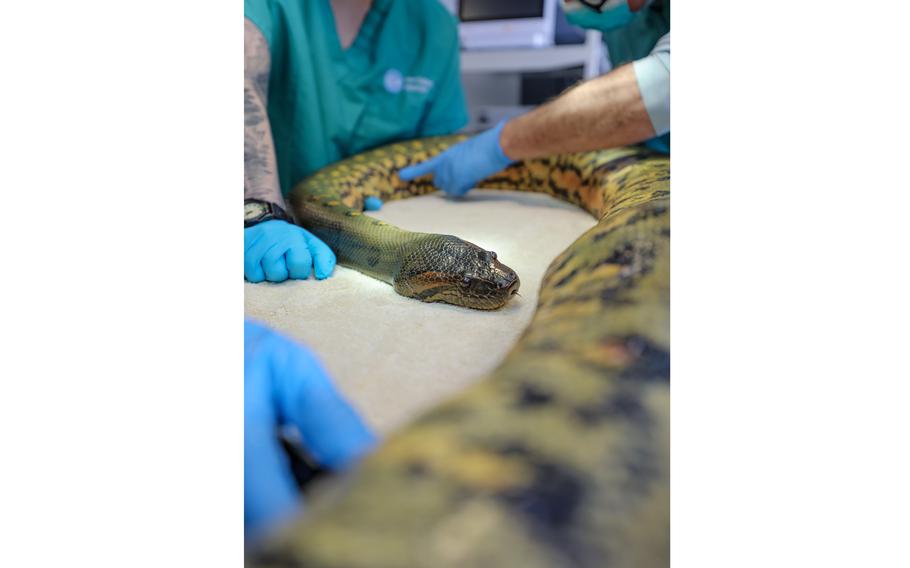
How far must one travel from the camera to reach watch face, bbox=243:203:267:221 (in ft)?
2.41

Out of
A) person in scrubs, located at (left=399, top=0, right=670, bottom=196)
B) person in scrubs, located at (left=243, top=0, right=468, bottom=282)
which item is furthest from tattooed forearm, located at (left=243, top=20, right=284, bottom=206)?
person in scrubs, located at (left=399, top=0, right=670, bottom=196)

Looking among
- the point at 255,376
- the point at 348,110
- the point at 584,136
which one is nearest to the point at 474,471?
→ the point at 255,376

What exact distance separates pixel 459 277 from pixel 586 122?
66cm

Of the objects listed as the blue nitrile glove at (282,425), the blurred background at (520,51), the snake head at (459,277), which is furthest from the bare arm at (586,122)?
the blue nitrile glove at (282,425)

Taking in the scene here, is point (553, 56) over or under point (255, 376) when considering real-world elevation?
over

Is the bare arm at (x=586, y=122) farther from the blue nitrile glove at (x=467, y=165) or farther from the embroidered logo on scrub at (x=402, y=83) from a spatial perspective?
the embroidered logo on scrub at (x=402, y=83)

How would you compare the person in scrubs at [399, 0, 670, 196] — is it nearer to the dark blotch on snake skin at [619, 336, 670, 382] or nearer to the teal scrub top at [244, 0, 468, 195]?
the teal scrub top at [244, 0, 468, 195]

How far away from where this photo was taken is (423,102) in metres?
1.63

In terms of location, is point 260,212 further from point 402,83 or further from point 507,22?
point 507,22

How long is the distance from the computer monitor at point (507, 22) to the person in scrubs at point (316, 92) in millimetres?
112
